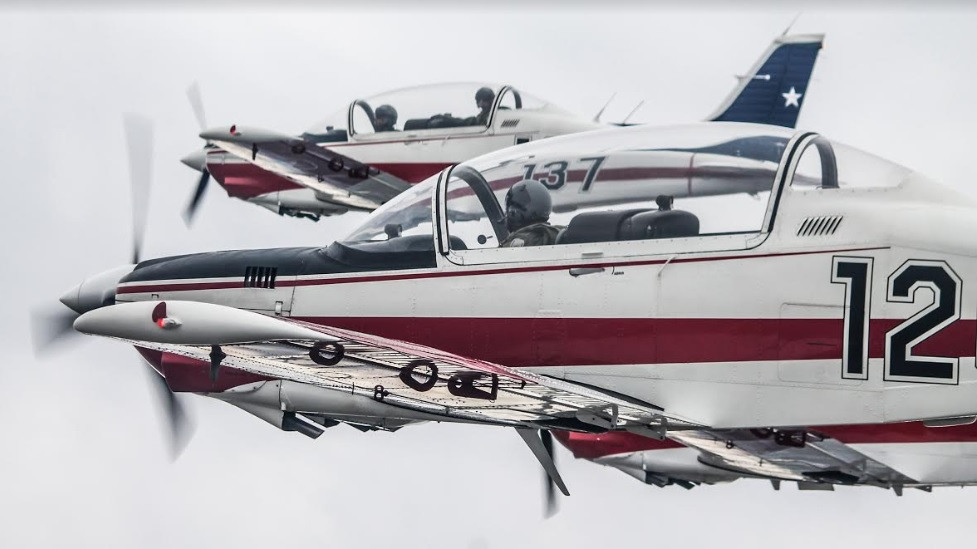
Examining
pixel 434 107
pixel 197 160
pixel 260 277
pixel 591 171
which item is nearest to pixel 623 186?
pixel 591 171

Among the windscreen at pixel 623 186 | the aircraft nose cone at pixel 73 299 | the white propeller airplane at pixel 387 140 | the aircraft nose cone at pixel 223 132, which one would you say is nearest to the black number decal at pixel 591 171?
the windscreen at pixel 623 186

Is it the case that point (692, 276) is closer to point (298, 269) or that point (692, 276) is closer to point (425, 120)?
point (298, 269)

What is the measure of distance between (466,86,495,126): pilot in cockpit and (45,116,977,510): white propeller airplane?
12.6 metres

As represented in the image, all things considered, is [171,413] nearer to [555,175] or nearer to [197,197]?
[555,175]

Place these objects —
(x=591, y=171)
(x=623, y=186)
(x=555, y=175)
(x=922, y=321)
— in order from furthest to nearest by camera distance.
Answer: (x=555, y=175), (x=591, y=171), (x=623, y=186), (x=922, y=321)

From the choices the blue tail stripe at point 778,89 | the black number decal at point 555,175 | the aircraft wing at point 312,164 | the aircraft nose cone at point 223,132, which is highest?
the blue tail stripe at point 778,89

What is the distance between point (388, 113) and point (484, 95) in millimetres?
1629

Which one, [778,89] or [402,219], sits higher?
[778,89]

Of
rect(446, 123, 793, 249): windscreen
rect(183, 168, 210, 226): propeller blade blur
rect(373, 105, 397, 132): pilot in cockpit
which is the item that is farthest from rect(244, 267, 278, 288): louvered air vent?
rect(183, 168, 210, 226): propeller blade blur

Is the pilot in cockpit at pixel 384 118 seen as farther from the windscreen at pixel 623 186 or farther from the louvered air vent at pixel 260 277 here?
the windscreen at pixel 623 186

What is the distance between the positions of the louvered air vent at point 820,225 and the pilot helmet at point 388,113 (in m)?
15.8

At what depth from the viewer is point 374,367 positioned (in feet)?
34.4

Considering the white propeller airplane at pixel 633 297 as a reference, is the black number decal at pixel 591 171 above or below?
above

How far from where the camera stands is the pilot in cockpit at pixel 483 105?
25047 millimetres
